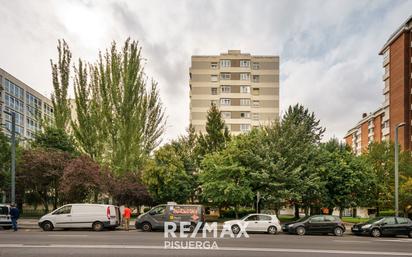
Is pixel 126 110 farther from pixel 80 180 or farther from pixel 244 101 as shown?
pixel 244 101

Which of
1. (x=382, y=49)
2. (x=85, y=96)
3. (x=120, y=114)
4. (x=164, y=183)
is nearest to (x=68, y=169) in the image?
(x=164, y=183)

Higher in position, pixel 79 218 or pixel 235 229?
pixel 79 218

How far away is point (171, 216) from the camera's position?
22.4 metres

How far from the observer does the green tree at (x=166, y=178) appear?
34312mm

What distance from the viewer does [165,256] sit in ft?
38.4

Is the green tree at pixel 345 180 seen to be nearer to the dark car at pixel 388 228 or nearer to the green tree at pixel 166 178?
the dark car at pixel 388 228

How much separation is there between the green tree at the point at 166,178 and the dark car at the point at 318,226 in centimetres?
1473

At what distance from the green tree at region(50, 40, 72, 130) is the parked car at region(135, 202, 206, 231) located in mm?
23621

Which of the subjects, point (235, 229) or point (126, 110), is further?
point (126, 110)

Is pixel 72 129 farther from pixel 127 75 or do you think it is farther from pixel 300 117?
pixel 300 117

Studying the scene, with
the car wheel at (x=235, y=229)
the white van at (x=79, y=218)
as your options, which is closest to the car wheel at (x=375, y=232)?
the car wheel at (x=235, y=229)

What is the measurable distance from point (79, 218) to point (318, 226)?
50.0 ft

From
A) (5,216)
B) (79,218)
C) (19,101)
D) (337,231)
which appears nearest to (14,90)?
(19,101)

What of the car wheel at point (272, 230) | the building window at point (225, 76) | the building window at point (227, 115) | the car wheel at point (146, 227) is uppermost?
the building window at point (225, 76)
